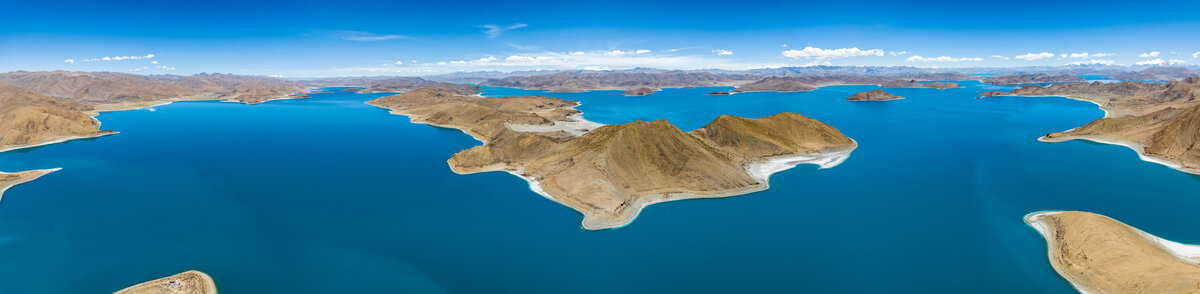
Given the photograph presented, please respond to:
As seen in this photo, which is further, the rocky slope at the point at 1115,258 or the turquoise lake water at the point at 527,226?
the turquoise lake water at the point at 527,226

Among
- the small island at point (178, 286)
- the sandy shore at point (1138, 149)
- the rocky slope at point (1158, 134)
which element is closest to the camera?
the small island at point (178, 286)

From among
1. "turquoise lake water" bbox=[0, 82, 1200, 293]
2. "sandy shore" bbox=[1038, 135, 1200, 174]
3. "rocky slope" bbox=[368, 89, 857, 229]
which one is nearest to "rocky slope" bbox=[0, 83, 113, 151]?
"turquoise lake water" bbox=[0, 82, 1200, 293]

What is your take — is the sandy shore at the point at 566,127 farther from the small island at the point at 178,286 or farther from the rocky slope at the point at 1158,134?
the rocky slope at the point at 1158,134

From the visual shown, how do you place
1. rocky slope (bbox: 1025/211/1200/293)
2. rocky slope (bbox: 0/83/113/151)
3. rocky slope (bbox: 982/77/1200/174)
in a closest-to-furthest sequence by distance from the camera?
rocky slope (bbox: 1025/211/1200/293) < rocky slope (bbox: 982/77/1200/174) < rocky slope (bbox: 0/83/113/151)

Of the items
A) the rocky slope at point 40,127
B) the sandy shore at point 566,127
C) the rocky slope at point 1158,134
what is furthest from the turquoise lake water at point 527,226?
the sandy shore at point 566,127

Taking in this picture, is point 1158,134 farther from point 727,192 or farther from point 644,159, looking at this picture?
point 644,159

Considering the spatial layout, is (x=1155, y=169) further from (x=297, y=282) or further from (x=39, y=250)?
(x=39, y=250)

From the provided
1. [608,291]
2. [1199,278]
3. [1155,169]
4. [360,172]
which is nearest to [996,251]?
[1199,278]

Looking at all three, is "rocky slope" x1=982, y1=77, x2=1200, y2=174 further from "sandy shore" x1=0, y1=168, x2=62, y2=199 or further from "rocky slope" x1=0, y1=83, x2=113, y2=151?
"rocky slope" x1=0, y1=83, x2=113, y2=151
